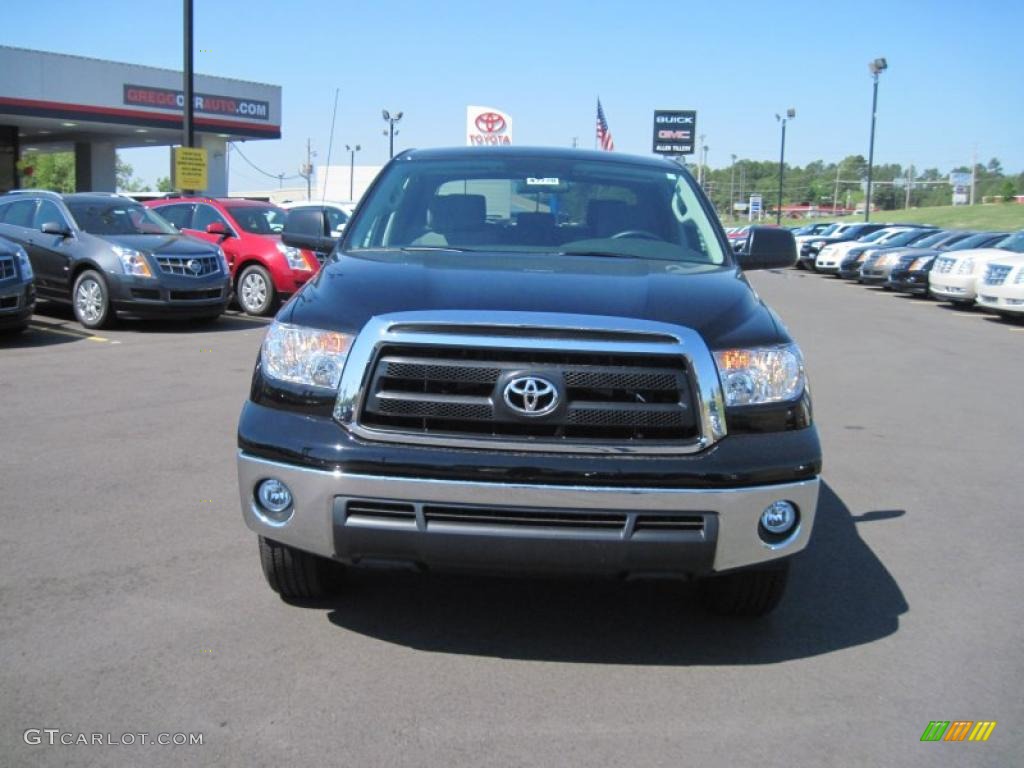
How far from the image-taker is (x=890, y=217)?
76125mm

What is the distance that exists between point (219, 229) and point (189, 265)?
1.85m

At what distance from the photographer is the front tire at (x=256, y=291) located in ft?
49.4

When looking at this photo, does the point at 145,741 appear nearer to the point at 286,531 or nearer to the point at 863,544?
the point at 286,531

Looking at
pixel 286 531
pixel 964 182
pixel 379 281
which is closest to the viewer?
pixel 286 531

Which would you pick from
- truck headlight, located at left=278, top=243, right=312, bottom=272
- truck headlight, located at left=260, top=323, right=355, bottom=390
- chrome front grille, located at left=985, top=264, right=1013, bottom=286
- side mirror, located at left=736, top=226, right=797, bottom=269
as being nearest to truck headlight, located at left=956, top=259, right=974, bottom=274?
chrome front grille, located at left=985, top=264, right=1013, bottom=286

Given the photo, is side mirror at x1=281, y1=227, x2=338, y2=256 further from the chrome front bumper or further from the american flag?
the american flag

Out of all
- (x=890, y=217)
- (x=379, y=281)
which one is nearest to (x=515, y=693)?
(x=379, y=281)

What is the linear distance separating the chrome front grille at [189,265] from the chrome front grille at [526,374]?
33.6 feet

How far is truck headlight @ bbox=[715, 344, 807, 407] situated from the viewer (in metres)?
3.52

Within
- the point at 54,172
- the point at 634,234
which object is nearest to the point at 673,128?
the point at 634,234

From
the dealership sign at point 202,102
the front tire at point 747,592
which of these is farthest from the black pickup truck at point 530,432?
the dealership sign at point 202,102

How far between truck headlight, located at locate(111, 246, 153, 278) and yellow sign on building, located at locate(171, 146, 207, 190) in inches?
408

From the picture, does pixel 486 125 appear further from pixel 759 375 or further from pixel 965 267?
pixel 759 375

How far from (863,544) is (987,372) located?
784 cm
